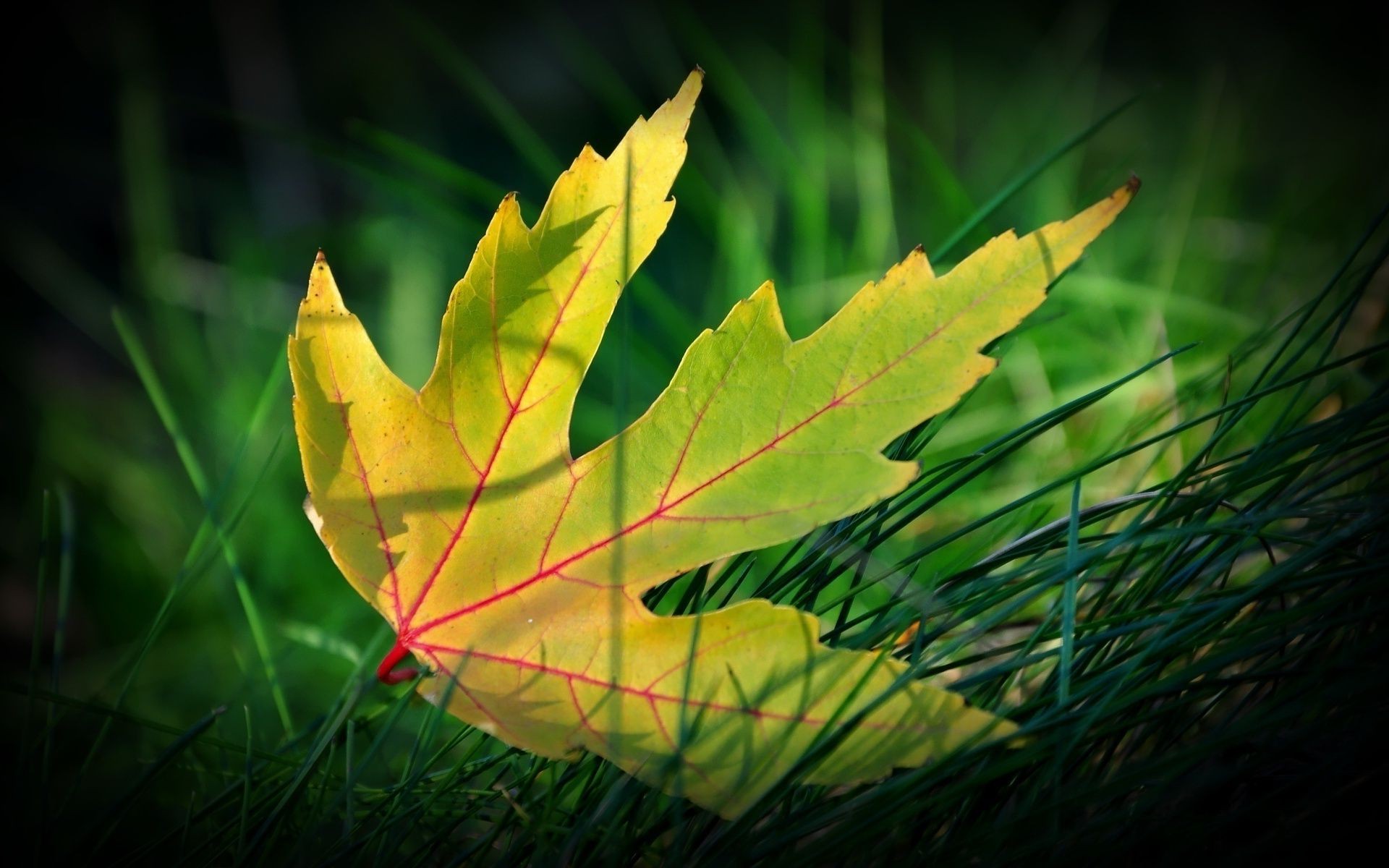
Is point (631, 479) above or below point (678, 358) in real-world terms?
below

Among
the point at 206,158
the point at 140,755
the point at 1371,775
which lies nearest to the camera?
the point at 1371,775

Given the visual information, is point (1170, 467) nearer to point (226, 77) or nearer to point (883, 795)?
point (883, 795)

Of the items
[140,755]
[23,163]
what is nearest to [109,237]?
[23,163]

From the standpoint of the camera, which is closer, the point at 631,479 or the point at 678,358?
the point at 631,479
